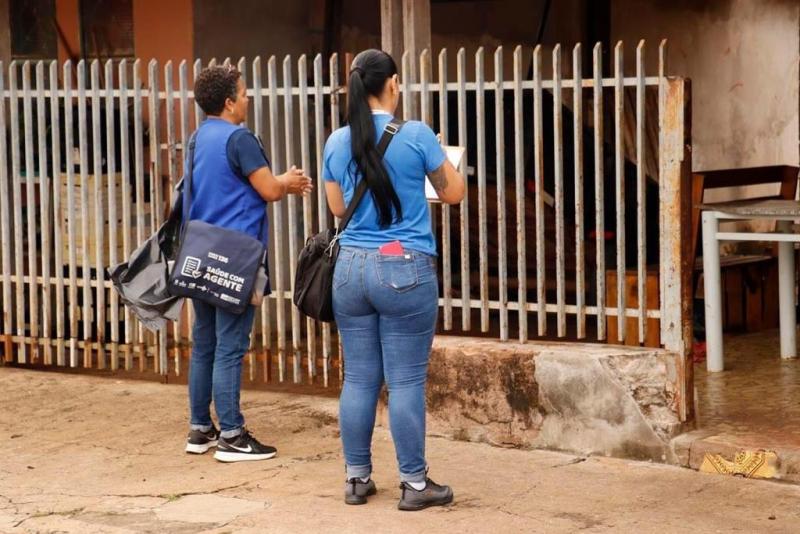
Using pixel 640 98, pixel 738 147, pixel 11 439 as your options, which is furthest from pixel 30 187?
pixel 738 147

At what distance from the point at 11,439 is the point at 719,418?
350cm

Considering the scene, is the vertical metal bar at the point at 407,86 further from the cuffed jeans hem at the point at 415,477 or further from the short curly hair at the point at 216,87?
the cuffed jeans hem at the point at 415,477

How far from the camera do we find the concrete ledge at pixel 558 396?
619cm

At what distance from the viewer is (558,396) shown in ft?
20.9

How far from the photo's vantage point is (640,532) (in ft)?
16.9

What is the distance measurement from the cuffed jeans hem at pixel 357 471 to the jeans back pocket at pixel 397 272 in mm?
781

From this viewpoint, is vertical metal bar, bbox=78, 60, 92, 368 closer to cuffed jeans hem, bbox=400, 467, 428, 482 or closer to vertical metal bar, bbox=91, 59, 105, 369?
vertical metal bar, bbox=91, 59, 105, 369

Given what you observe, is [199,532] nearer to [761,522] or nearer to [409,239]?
[409,239]

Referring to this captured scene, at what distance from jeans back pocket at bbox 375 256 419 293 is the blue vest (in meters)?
1.15

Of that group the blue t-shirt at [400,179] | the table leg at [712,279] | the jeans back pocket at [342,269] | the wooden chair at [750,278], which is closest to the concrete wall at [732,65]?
the wooden chair at [750,278]

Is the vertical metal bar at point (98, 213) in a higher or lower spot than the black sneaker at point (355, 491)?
higher

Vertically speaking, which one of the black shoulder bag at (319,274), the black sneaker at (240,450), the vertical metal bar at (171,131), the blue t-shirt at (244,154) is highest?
the vertical metal bar at (171,131)

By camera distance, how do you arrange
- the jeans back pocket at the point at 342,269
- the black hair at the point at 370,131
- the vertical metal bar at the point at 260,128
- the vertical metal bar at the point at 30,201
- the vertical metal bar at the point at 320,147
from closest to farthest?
1. the black hair at the point at 370,131
2. the jeans back pocket at the point at 342,269
3. the vertical metal bar at the point at 320,147
4. the vertical metal bar at the point at 260,128
5. the vertical metal bar at the point at 30,201

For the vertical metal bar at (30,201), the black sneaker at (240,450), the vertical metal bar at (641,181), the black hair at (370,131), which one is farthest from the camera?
the vertical metal bar at (30,201)
